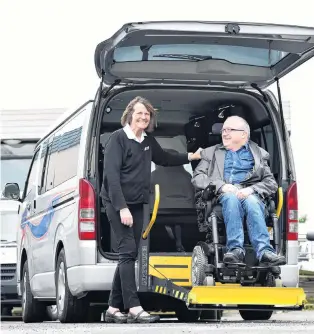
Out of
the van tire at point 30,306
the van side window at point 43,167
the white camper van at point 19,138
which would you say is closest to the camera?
the van side window at point 43,167

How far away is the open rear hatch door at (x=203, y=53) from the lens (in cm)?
905

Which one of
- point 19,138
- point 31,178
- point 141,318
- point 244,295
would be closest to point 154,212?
point 141,318

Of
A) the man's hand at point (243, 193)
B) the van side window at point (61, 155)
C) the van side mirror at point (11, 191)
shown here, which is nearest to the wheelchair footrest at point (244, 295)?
the man's hand at point (243, 193)

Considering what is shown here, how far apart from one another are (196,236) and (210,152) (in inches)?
45.2

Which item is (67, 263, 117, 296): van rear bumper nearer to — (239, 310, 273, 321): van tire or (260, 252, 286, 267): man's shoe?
(260, 252, 286, 267): man's shoe

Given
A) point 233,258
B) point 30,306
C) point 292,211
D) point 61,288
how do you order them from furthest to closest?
point 30,306 < point 61,288 < point 292,211 < point 233,258

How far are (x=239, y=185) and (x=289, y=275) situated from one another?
38.3 inches

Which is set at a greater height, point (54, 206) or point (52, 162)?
point (52, 162)

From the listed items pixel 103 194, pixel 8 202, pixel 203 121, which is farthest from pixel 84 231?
pixel 8 202

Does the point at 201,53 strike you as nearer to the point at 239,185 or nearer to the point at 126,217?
the point at 239,185

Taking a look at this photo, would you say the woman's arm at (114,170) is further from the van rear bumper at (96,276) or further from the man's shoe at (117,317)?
the man's shoe at (117,317)

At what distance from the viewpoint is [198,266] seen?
944 centimetres

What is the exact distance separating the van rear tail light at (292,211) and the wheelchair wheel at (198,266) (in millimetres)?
1008

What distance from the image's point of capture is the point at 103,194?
959 centimetres
